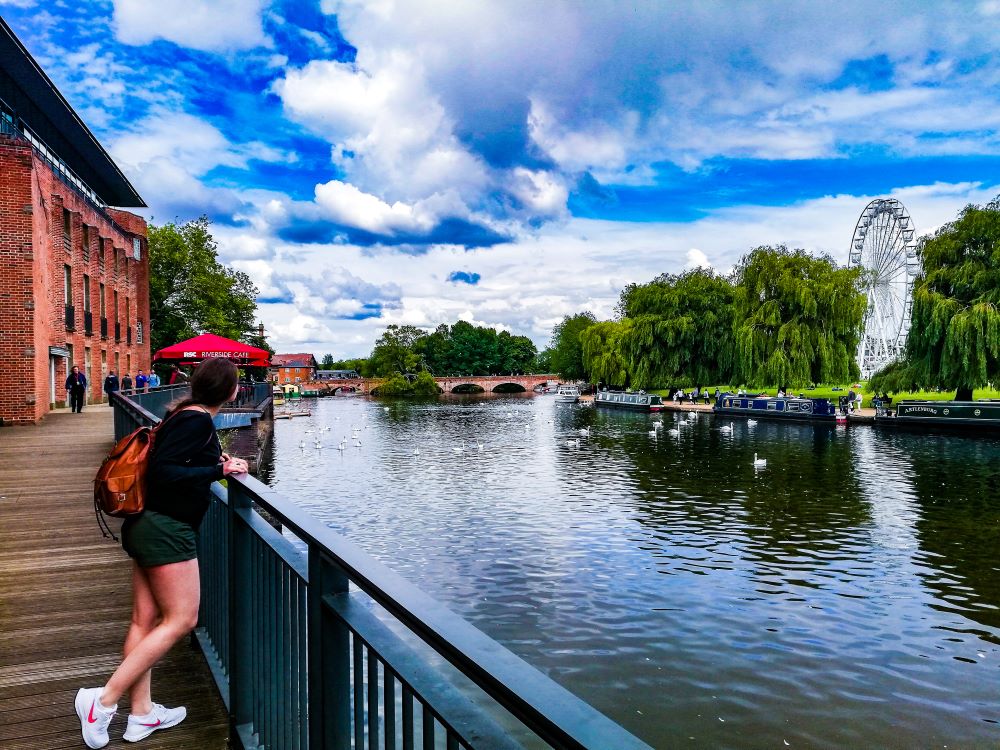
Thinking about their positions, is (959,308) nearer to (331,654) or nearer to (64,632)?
(64,632)

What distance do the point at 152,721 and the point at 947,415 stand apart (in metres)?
38.5

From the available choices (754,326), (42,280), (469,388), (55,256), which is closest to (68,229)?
(55,256)

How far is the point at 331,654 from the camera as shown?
2391mm

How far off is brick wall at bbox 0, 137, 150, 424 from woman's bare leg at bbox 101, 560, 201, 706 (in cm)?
1998

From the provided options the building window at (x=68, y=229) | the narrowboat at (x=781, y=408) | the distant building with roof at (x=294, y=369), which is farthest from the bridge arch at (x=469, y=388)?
the building window at (x=68, y=229)

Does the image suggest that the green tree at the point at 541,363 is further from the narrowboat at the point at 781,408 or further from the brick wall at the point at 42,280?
the brick wall at the point at 42,280

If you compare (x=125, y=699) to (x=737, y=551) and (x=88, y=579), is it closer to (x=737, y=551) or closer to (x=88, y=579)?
(x=88, y=579)

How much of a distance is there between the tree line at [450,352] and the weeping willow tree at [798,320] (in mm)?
74659

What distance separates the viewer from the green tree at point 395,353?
11400cm

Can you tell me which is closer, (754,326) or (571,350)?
(754,326)

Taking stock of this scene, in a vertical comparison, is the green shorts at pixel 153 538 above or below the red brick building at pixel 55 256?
below

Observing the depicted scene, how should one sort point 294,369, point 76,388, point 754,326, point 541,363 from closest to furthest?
point 76,388
point 754,326
point 294,369
point 541,363

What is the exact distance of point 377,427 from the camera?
48.8m

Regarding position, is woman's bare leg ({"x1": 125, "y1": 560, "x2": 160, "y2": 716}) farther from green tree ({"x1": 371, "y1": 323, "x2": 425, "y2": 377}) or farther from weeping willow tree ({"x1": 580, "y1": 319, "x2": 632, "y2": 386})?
green tree ({"x1": 371, "y1": 323, "x2": 425, "y2": 377})
